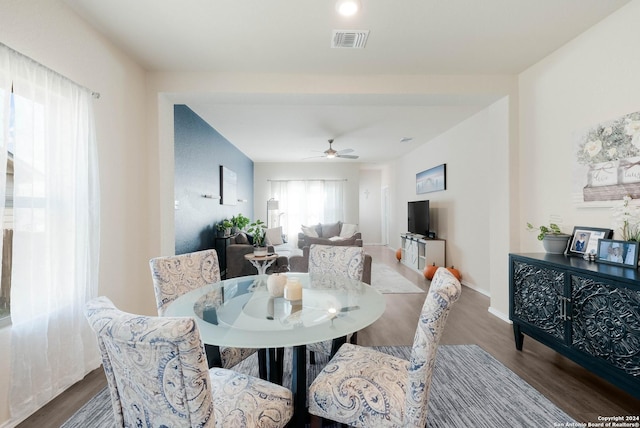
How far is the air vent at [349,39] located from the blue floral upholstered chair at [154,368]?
236 centimetres

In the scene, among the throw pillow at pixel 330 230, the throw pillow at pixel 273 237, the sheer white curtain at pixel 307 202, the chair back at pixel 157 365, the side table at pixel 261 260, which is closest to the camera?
the chair back at pixel 157 365

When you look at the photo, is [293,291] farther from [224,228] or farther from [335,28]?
[224,228]

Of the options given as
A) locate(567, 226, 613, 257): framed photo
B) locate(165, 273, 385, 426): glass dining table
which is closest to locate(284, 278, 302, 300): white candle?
locate(165, 273, 385, 426): glass dining table

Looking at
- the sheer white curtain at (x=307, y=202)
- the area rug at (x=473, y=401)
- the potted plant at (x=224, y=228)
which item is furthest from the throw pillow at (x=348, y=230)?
the area rug at (x=473, y=401)

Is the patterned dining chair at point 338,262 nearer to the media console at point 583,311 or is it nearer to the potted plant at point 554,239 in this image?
the media console at point 583,311

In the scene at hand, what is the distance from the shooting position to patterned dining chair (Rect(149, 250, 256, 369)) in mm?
1562

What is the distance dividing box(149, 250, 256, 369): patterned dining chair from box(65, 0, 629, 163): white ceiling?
1.80 meters

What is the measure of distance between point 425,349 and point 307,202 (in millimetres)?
7139

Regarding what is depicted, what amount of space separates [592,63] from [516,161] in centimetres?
101

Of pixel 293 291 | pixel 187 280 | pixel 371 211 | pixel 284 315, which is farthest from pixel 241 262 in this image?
pixel 371 211

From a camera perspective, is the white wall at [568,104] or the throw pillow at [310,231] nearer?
the white wall at [568,104]

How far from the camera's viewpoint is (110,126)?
2.33 metres

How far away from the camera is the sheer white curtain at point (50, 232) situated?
1.57 m

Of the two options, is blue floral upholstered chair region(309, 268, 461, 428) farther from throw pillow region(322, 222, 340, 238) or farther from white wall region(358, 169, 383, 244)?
white wall region(358, 169, 383, 244)
